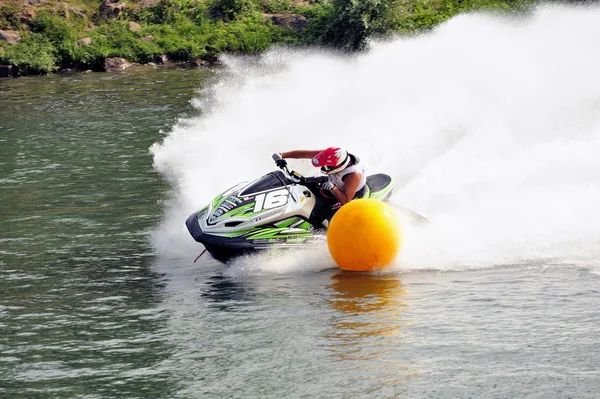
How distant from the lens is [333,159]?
12.3 m

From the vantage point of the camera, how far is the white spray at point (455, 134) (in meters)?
12.6

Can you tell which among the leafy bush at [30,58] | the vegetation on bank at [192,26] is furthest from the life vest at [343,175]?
the leafy bush at [30,58]

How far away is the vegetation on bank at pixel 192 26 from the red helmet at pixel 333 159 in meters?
25.4

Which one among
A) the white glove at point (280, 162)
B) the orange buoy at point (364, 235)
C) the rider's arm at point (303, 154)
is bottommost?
the orange buoy at point (364, 235)

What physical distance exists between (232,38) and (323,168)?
31886 millimetres

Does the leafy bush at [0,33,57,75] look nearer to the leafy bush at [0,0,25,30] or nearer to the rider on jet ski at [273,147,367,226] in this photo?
the leafy bush at [0,0,25,30]

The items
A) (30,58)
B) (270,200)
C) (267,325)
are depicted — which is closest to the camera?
(267,325)

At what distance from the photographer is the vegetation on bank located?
37.8 m

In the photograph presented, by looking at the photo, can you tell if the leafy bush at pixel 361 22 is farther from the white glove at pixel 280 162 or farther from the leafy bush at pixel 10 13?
the white glove at pixel 280 162

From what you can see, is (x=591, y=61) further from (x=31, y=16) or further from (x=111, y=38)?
(x=31, y=16)

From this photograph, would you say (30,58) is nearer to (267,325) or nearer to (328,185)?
(328,185)

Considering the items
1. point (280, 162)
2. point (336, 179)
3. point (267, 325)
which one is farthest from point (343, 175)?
point (267, 325)

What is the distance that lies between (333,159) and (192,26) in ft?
111

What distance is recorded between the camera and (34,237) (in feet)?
48.0
